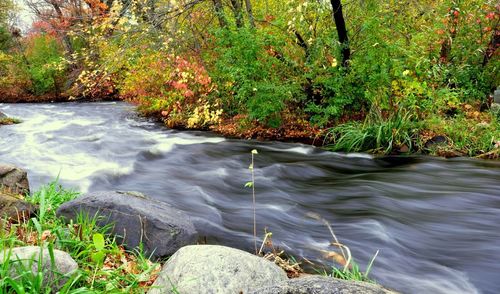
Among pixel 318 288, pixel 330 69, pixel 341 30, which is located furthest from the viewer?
pixel 330 69

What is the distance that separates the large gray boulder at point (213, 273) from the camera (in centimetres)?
305

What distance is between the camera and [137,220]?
13.8ft

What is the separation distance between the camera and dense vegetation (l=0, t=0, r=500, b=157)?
8.43 m

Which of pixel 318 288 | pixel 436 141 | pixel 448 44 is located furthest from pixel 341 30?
pixel 318 288

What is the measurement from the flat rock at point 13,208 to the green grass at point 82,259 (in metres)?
0.09

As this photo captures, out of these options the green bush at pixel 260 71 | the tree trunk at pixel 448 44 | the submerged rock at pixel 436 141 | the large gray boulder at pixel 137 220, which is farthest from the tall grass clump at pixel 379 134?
the large gray boulder at pixel 137 220

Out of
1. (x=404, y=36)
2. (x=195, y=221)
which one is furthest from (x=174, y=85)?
(x=195, y=221)

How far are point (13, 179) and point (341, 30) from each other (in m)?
6.65

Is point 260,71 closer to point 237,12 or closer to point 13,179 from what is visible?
point 237,12

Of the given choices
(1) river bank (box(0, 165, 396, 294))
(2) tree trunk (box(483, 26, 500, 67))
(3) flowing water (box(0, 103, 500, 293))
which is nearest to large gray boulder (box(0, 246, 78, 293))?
(1) river bank (box(0, 165, 396, 294))

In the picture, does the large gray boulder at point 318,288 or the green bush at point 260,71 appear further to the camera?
the green bush at point 260,71

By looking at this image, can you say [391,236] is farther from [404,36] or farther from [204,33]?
[204,33]

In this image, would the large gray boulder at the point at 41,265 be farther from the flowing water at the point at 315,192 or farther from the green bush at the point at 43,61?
the green bush at the point at 43,61

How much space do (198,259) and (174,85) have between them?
8.51 metres
